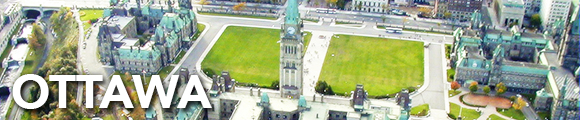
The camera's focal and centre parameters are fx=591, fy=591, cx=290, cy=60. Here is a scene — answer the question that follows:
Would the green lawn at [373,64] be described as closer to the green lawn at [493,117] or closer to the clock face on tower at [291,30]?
the green lawn at [493,117]

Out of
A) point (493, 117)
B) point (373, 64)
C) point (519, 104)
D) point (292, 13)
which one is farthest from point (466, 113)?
point (292, 13)

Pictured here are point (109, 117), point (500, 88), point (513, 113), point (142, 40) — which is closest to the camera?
point (109, 117)

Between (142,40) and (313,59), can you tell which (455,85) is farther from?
(142,40)

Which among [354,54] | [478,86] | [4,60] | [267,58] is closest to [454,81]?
[478,86]

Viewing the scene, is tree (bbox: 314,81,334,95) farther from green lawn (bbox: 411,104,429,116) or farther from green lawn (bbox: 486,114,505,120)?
green lawn (bbox: 486,114,505,120)

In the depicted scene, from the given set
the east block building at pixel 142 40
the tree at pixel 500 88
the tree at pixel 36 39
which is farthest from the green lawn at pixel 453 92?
the tree at pixel 36 39

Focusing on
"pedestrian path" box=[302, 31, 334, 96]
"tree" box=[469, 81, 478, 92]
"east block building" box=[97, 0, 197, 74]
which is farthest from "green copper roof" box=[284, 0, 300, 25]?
"tree" box=[469, 81, 478, 92]

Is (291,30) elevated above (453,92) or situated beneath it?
elevated above
